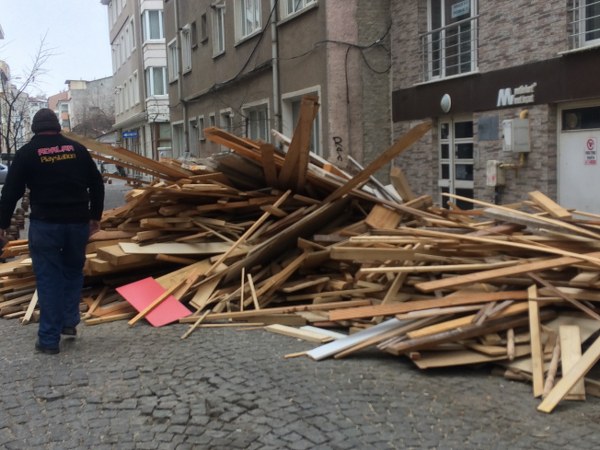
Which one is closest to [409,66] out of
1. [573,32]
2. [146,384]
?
[573,32]

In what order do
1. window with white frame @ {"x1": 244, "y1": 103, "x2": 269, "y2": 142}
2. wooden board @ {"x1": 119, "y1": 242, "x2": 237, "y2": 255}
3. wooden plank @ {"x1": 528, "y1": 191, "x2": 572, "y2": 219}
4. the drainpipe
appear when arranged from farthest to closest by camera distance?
window with white frame @ {"x1": 244, "y1": 103, "x2": 269, "y2": 142}
the drainpipe
wooden board @ {"x1": 119, "y1": 242, "x2": 237, "y2": 255}
wooden plank @ {"x1": 528, "y1": 191, "x2": 572, "y2": 219}

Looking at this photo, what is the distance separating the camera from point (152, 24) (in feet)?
137

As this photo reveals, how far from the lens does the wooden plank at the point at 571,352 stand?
379 cm

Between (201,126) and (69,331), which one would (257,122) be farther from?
(69,331)

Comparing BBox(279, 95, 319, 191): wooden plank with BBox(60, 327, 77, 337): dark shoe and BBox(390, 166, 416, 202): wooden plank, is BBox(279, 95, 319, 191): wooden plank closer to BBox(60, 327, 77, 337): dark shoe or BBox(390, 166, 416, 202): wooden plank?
BBox(390, 166, 416, 202): wooden plank

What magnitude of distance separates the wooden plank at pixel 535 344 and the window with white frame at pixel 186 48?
25.7 metres

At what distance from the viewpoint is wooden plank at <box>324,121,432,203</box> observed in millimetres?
6066

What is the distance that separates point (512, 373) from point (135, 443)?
2.16 m

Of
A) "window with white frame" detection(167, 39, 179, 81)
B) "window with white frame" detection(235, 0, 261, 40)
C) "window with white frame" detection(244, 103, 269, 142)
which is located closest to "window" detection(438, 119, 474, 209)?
"window with white frame" detection(244, 103, 269, 142)

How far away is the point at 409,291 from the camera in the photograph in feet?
17.6

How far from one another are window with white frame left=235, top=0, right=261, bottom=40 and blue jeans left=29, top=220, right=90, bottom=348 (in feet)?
50.8

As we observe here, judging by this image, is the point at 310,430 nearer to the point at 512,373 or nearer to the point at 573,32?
the point at 512,373

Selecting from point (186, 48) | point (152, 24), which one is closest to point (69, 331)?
point (186, 48)

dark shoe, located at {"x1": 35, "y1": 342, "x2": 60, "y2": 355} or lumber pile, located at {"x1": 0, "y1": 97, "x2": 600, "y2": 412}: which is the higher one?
lumber pile, located at {"x1": 0, "y1": 97, "x2": 600, "y2": 412}
